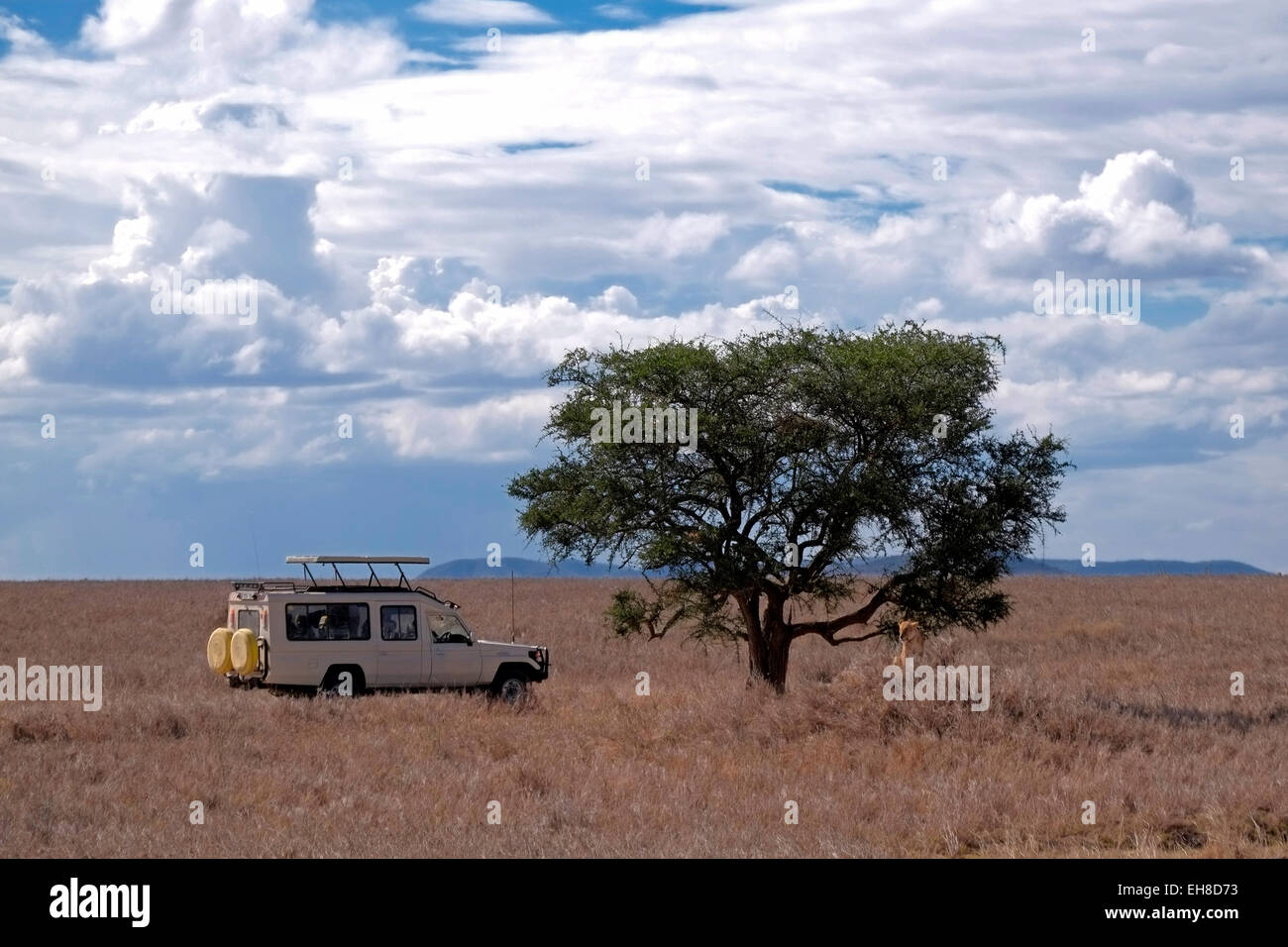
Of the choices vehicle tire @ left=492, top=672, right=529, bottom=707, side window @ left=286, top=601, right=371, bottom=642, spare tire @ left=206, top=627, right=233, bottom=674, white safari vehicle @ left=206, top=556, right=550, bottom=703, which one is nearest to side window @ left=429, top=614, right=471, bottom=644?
white safari vehicle @ left=206, top=556, right=550, bottom=703

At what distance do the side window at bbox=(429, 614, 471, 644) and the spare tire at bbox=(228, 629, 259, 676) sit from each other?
335 centimetres

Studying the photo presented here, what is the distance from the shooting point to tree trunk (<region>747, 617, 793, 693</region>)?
24.9m

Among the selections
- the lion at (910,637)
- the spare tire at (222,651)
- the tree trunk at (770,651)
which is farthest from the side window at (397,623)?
the lion at (910,637)

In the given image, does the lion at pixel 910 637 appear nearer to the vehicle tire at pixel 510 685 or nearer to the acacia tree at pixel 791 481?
the acacia tree at pixel 791 481

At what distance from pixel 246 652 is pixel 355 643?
77.8 inches

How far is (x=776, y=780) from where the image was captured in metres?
15.4

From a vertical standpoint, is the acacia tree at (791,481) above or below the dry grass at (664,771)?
above

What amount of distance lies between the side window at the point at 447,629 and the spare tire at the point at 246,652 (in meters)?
3.35

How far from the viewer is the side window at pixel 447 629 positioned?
25533 millimetres

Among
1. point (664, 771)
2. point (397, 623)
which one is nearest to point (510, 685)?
point (397, 623)

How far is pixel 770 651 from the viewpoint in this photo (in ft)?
82.4
